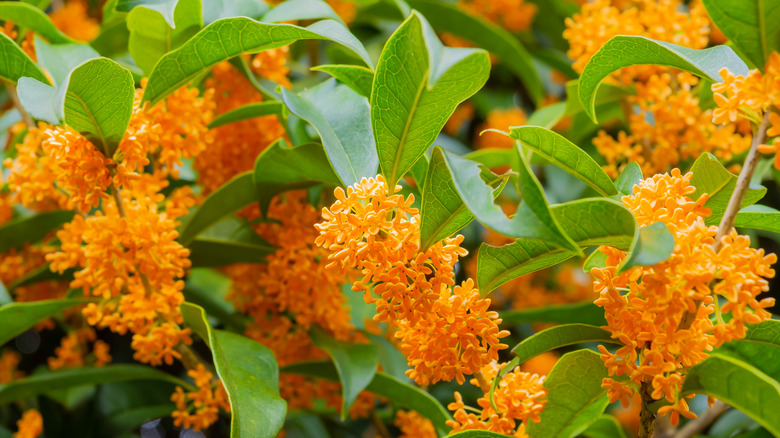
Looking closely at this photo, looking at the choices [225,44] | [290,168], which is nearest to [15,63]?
[225,44]

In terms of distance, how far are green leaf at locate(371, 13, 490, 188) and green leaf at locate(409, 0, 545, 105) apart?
1.31 metres

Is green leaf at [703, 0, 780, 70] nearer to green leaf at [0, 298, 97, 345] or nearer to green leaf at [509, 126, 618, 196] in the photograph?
green leaf at [509, 126, 618, 196]

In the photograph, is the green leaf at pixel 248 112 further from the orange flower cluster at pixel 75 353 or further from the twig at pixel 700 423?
the twig at pixel 700 423

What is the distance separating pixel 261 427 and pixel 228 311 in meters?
0.84

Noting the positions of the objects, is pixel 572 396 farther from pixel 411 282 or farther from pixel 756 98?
pixel 756 98

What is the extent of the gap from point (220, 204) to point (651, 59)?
0.89m

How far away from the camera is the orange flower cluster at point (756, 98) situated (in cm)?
81

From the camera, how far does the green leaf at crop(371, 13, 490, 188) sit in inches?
33.1

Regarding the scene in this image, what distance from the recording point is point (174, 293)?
4.06 feet

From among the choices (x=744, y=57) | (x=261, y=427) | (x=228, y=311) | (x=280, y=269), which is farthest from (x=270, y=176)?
(x=744, y=57)

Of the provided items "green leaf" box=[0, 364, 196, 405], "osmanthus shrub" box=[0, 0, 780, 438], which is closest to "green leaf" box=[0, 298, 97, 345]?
"osmanthus shrub" box=[0, 0, 780, 438]

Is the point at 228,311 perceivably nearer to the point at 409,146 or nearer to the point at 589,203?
the point at 409,146

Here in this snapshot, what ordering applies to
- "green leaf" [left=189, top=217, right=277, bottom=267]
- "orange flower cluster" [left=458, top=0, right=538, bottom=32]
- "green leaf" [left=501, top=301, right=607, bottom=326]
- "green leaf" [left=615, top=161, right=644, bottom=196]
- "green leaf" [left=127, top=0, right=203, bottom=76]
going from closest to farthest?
"green leaf" [left=615, top=161, right=644, bottom=196]
"green leaf" [left=127, top=0, right=203, bottom=76]
"green leaf" [left=189, top=217, right=277, bottom=267]
"green leaf" [left=501, top=301, right=607, bottom=326]
"orange flower cluster" [left=458, top=0, right=538, bottom=32]

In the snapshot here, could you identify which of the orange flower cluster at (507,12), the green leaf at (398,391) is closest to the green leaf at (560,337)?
the green leaf at (398,391)
